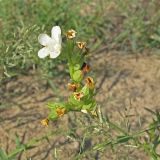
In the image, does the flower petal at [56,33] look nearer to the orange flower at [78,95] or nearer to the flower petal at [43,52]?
the flower petal at [43,52]

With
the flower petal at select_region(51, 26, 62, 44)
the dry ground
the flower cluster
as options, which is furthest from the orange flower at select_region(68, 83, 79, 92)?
the dry ground

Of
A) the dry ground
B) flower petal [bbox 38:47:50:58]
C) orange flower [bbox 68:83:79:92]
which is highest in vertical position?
flower petal [bbox 38:47:50:58]

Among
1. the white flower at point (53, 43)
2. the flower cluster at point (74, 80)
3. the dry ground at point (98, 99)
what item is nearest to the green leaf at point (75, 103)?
the flower cluster at point (74, 80)

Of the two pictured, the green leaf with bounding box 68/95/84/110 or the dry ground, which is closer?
the green leaf with bounding box 68/95/84/110

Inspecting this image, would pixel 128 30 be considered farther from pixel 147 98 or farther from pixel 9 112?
pixel 9 112

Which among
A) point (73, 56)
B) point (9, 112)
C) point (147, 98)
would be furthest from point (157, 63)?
point (73, 56)

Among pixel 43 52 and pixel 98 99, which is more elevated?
pixel 43 52

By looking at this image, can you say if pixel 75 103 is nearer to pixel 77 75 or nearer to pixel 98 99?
pixel 77 75

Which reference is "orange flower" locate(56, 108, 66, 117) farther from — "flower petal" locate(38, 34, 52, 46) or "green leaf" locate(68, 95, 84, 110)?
"flower petal" locate(38, 34, 52, 46)

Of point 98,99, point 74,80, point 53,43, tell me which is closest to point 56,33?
point 53,43
